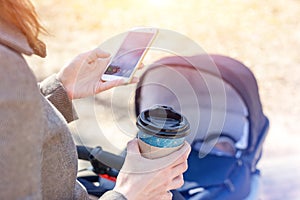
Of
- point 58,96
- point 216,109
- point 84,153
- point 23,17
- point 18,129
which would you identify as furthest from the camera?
point 216,109

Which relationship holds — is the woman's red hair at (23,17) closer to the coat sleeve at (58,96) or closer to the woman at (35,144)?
the woman at (35,144)

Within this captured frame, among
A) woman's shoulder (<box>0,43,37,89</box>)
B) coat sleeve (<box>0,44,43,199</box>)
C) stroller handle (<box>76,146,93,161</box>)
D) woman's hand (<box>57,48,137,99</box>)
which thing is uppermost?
woman's shoulder (<box>0,43,37,89</box>)

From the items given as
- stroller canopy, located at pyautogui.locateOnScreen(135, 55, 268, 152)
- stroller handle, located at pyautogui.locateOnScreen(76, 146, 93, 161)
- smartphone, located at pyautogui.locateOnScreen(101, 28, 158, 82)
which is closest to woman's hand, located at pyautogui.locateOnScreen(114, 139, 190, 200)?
smartphone, located at pyautogui.locateOnScreen(101, 28, 158, 82)

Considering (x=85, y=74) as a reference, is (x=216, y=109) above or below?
below

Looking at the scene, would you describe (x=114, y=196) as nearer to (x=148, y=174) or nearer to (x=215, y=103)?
(x=148, y=174)

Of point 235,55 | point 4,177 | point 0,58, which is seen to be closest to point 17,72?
point 0,58

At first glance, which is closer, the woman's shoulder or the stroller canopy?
the woman's shoulder

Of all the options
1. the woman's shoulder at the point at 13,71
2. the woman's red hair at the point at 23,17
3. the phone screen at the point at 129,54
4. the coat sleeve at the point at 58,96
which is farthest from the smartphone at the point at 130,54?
the woman's shoulder at the point at 13,71

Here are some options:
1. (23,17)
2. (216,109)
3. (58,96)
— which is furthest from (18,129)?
(216,109)

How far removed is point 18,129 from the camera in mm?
802

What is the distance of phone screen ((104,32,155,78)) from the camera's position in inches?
52.4

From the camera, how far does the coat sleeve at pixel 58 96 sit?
1.33 meters

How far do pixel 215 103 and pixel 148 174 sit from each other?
90 cm

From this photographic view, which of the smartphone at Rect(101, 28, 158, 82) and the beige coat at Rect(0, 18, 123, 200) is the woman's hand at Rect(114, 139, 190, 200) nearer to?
the beige coat at Rect(0, 18, 123, 200)
